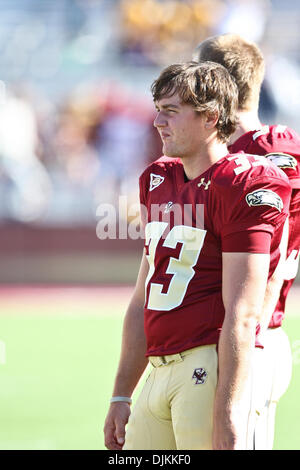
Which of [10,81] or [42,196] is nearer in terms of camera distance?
[42,196]

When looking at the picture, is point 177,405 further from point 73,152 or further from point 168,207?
point 73,152

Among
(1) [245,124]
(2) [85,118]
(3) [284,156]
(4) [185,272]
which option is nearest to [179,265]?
(4) [185,272]

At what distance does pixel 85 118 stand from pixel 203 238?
11862mm

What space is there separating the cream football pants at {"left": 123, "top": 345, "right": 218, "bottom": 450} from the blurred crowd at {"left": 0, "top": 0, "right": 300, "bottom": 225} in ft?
33.8

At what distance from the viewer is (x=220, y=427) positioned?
2166 millimetres

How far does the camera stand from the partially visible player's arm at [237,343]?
2170mm

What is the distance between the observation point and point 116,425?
2.66m

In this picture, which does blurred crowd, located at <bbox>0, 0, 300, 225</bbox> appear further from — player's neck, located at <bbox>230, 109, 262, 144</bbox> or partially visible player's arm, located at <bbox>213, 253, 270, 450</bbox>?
partially visible player's arm, located at <bbox>213, 253, 270, 450</bbox>

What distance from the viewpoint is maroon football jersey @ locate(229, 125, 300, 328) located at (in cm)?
263

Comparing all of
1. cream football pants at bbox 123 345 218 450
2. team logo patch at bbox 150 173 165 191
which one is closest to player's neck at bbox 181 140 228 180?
team logo patch at bbox 150 173 165 191

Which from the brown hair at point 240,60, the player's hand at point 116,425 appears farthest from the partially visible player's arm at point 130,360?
the brown hair at point 240,60
